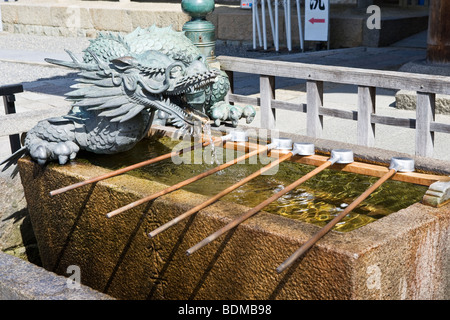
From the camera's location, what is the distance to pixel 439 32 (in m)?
6.99

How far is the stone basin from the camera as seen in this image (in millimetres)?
2162

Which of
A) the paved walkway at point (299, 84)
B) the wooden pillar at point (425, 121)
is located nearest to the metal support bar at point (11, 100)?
the paved walkway at point (299, 84)

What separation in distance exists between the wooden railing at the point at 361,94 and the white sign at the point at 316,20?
6160 mm

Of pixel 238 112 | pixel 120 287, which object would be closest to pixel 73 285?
pixel 120 287

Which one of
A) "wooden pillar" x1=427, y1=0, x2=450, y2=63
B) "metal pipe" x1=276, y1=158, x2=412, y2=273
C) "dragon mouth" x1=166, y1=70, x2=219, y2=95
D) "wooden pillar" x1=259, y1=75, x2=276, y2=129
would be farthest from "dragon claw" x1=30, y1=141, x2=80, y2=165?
"wooden pillar" x1=427, y1=0, x2=450, y2=63

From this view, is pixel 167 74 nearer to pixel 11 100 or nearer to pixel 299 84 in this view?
pixel 11 100

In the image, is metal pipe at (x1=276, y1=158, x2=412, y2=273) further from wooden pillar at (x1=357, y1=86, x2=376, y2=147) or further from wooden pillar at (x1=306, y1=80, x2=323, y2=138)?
wooden pillar at (x1=306, y1=80, x2=323, y2=138)

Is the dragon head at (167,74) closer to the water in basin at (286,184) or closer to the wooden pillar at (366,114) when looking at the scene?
the water in basin at (286,184)

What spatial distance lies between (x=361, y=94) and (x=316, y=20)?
22.7ft

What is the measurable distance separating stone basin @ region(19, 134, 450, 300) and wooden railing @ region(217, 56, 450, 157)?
2.05m

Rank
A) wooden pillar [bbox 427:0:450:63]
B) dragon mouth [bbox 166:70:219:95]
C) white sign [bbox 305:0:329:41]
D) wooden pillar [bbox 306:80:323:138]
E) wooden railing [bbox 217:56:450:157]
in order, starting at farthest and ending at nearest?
white sign [bbox 305:0:329:41] < wooden pillar [bbox 427:0:450:63] < wooden pillar [bbox 306:80:323:138] < wooden railing [bbox 217:56:450:157] < dragon mouth [bbox 166:70:219:95]

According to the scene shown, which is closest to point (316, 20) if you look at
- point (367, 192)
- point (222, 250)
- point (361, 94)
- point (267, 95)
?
point (267, 95)

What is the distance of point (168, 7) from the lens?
13.8m

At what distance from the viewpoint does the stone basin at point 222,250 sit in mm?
2162
